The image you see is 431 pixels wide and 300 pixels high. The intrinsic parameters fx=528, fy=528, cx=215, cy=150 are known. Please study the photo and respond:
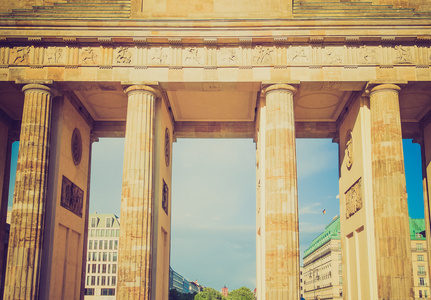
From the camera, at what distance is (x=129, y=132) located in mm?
24875

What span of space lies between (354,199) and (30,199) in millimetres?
16201

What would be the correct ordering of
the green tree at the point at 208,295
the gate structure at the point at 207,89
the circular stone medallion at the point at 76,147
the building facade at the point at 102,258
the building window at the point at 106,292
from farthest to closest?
the building facade at the point at 102,258, the building window at the point at 106,292, the green tree at the point at 208,295, the circular stone medallion at the point at 76,147, the gate structure at the point at 207,89

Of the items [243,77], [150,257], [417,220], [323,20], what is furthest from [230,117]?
[417,220]

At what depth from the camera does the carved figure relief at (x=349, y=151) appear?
93.7ft

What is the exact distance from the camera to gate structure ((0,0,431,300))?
925 inches

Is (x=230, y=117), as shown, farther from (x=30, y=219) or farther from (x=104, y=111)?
(x=30, y=219)

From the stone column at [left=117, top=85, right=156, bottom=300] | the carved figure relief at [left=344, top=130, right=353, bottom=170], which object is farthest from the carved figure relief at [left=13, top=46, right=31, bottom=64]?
the carved figure relief at [left=344, top=130, right=353, bottom=170]

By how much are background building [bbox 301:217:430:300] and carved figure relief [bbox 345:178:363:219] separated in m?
46.4

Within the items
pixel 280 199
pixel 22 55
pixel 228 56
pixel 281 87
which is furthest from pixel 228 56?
pixel 22 55

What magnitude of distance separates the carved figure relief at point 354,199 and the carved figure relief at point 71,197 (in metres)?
15.1

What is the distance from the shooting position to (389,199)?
23719 mm

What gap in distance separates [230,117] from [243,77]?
7.62 meters

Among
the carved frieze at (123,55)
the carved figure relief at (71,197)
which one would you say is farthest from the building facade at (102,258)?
the carved frieze at (123,55)

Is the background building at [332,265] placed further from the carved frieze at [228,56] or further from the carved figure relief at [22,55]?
the carved figure relief at [22,55]
